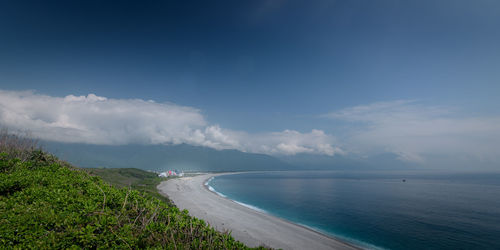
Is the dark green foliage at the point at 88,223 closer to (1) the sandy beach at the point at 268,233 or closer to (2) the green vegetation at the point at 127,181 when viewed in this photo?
(1) the sandy beach at the point at 268,233

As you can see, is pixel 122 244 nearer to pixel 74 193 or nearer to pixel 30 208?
pixel 30 208

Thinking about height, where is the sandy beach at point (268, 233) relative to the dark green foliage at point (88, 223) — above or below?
below

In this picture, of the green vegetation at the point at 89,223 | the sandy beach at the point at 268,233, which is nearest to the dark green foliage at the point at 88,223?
the green vegetation at the point at 89,223

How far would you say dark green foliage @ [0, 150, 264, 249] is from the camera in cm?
634

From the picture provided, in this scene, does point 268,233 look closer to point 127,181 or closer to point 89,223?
point 89,223

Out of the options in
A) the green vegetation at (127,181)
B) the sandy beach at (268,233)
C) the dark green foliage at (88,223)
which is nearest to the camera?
the dark green foliage at (88,223)

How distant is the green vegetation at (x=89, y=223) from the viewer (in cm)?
634

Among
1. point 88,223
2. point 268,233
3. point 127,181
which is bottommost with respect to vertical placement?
point 127,181

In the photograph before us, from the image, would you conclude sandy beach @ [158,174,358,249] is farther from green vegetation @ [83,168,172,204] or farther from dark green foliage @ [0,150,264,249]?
dark green foliage @ [0,150,264,249]

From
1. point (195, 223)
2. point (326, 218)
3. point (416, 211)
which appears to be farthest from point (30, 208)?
point (416, 211)

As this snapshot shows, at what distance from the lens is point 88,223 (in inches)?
293

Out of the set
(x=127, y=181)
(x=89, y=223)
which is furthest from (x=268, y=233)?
(x=127, y=181)

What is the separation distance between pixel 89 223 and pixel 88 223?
0.04 metres

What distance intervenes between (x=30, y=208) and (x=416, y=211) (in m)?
72.1
